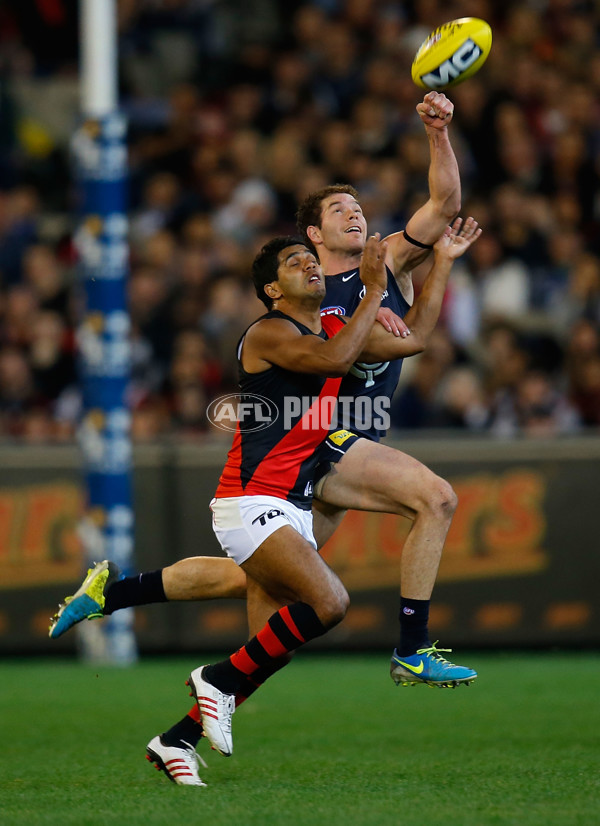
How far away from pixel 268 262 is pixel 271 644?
170 centimetres

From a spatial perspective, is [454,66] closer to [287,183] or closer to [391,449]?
[391,449]

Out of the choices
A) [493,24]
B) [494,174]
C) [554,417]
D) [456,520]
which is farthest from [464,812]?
[493,24]

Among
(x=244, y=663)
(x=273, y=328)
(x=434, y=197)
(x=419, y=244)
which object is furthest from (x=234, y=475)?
(x=434, y=197)

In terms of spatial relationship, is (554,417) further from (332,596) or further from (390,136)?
(332,596)

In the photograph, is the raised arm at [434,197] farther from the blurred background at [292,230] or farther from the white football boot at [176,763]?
the blurred background at [292,230]

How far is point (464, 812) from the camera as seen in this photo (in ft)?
17.5

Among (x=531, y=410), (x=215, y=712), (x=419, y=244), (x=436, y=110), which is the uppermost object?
(x=436, y=110)

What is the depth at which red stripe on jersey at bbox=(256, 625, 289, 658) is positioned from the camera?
20.0 feet

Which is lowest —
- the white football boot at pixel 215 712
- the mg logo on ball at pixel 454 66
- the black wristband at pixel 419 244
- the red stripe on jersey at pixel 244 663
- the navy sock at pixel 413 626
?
the white football boot at pixel 215 712

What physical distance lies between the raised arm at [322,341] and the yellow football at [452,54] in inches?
37.0

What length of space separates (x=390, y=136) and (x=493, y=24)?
2303 millimetres

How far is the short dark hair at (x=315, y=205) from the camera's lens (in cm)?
704

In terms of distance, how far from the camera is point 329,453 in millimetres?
6637

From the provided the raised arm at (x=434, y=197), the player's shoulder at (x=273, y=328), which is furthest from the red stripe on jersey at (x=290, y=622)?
the raised arm at (x=434, y=197)
